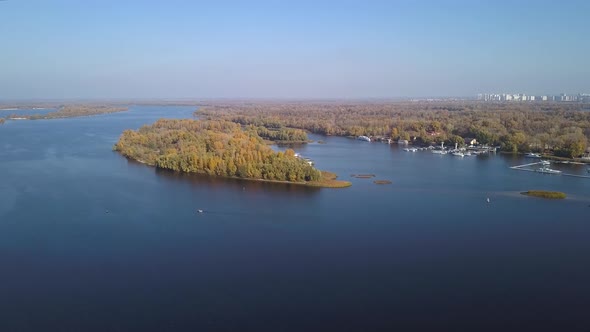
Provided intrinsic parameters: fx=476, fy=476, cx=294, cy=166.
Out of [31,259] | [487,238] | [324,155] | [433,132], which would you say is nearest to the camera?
[31,259]

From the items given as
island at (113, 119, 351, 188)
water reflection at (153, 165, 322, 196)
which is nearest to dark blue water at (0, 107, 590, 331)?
water reflection at (153, 165, 322, 196)

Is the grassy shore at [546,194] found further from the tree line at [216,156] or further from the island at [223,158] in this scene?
the tree line at [216,156]

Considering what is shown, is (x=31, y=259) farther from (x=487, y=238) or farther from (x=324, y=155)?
(x=324, y=155)

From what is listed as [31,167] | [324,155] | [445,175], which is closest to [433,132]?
[324,155]

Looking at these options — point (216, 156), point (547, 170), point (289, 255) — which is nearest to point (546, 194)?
point (547, 170)

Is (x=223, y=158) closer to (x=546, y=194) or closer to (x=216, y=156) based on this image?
(x=216, y=156)
